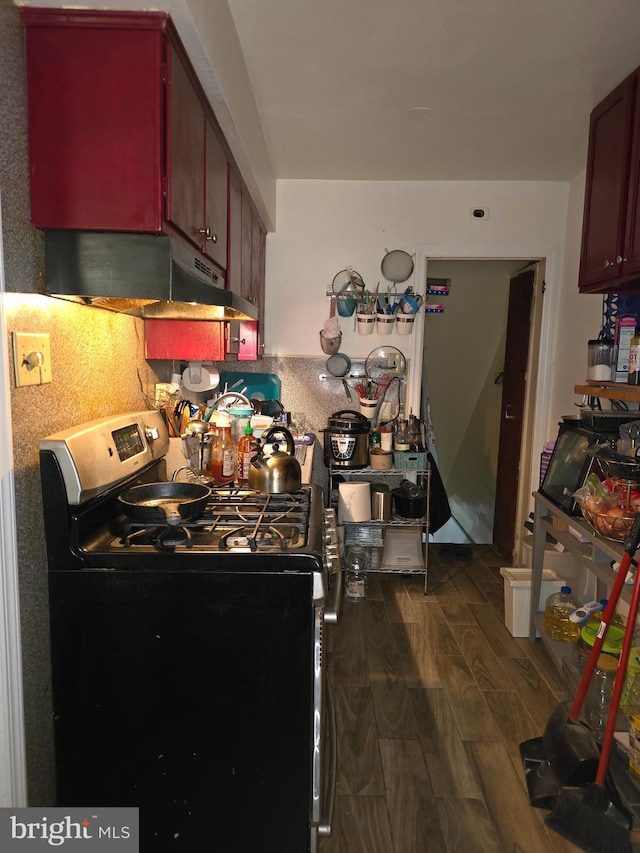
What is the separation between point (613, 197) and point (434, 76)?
824mm

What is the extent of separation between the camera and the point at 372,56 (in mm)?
1999

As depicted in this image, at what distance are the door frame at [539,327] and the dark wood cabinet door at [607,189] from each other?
Answer: 1.12 metres

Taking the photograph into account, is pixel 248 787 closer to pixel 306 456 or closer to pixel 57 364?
pixel 57 364

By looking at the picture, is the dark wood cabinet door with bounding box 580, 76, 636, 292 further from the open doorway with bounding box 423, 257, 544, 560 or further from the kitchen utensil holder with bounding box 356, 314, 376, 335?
the open doorway with bounding box 423, 257, 544, 560

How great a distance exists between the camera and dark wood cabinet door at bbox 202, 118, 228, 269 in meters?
1.71

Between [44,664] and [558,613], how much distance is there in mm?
2170

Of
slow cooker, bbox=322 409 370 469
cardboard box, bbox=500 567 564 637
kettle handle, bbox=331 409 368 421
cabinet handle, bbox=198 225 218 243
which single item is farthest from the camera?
kettle handle, bbox=331 409 368 421

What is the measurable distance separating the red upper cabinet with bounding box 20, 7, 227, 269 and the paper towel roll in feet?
7.30

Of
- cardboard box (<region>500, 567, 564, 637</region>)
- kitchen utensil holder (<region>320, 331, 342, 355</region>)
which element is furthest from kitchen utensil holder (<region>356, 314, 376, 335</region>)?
cardboard box (<region>500, 567, 564, 637</region>)

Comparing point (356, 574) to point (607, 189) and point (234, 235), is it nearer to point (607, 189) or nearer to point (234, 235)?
point (234, 235)

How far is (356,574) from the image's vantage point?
3322 millimetres

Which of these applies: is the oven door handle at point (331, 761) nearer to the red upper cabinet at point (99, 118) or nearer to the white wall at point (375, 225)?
the red upper cabinet at point (99, 118)
